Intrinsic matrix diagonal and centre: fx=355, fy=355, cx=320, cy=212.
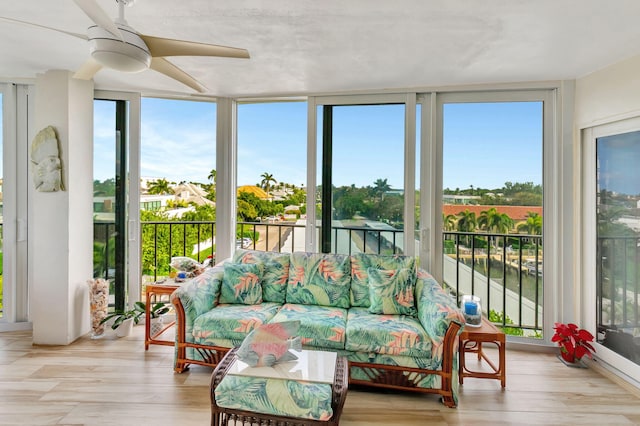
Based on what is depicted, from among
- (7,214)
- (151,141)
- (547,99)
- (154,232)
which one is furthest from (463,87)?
(7,214)

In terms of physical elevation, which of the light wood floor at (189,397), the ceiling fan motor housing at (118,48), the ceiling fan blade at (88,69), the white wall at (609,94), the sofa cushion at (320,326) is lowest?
the light wood floor at (189,397)

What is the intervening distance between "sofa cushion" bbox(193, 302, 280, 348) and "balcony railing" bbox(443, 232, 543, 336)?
6.60 feet

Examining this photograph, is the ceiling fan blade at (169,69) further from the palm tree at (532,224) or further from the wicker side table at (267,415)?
the palm tree at (532,224)

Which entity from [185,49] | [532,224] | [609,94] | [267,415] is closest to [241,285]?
[267,415]

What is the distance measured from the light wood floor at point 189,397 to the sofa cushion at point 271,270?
2.68ft

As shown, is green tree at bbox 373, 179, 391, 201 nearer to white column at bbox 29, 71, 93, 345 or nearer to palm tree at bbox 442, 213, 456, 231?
palm tree at bbox 442, 213, 456, 231

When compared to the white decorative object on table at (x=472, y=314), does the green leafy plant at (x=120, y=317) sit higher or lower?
lower

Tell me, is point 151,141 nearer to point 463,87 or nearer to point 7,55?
Result: point 7,55

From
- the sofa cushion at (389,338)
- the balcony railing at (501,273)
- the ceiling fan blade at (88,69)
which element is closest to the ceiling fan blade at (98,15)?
the ceiling fan blade at (88,69)

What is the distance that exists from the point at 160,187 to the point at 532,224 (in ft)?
12.9

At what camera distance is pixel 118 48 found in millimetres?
1514

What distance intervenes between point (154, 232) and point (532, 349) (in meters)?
4.18

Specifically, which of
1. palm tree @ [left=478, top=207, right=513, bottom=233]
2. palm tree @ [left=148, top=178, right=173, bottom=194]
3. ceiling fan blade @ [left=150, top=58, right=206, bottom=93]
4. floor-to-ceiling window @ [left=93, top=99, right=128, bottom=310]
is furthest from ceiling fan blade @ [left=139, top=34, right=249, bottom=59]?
palm tree @ [left=478, top=207, right=513, bottom=233]

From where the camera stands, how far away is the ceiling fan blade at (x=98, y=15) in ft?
4.11
